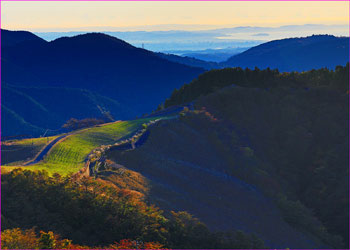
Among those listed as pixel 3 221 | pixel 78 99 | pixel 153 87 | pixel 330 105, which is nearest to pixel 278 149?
pixel 330 105

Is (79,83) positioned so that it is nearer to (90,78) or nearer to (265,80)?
(90,78)

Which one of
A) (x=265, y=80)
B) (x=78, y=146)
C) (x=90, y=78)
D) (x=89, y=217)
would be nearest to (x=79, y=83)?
(x=90, y=78)

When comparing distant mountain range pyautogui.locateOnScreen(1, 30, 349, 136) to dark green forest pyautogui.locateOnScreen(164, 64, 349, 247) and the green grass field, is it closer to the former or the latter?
dark green forest pyautogui.locateOnScreen(164, 64, 349, 247)

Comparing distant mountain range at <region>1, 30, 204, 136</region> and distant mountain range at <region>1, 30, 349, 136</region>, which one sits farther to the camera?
distant mountain range at <region>1, 30, 204, 136</region>

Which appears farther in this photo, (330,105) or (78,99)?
(78,99)

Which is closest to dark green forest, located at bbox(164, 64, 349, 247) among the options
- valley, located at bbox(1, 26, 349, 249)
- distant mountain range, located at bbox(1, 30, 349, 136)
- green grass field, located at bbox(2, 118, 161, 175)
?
valley, located at bbox(1, 26, 349, 249)

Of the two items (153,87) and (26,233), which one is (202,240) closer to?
(26,233)
